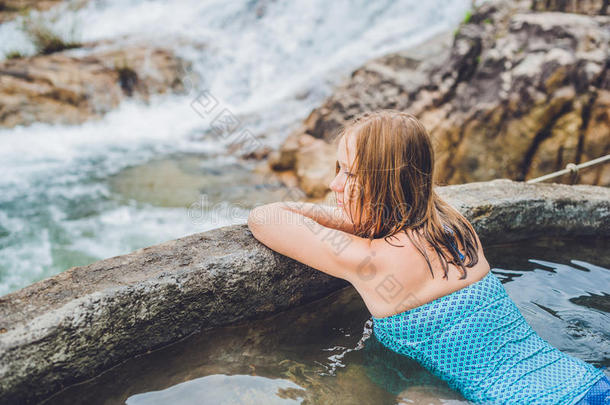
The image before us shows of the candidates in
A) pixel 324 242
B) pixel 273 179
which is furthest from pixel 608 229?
pixel 273 179

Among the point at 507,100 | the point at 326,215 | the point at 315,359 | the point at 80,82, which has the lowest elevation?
the point at 315,359

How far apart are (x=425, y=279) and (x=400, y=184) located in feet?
1.10

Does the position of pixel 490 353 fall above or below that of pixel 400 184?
below

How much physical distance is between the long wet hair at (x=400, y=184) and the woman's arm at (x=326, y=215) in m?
0.22

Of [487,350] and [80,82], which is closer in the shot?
[487,350]

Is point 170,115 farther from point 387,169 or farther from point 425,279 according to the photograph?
point 425,279

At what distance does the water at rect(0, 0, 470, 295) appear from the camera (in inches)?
161

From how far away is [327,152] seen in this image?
5348 mm

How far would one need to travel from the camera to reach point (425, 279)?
146 centimetres

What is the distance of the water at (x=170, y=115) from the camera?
4.10 m

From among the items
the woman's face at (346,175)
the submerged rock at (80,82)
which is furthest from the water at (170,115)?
the woman's face at (346,175)

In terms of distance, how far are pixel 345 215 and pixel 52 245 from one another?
3181 mm

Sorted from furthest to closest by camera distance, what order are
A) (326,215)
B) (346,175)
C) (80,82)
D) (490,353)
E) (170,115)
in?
(170,115) < (80,82) < (326,215) < (346,175) < (490,353)

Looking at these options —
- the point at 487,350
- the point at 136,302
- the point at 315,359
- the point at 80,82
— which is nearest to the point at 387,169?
the point at 487,350
